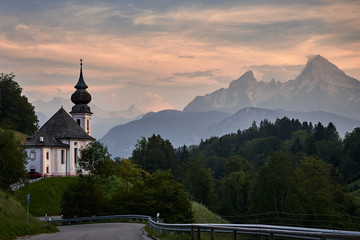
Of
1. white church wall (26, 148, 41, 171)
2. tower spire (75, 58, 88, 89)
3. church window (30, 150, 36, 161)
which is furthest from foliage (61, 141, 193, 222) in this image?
tower spire (75, 58, 88, 89)

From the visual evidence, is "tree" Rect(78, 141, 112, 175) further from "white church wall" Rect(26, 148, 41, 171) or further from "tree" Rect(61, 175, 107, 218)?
"tree" Rect(61, 175, 107, 218)

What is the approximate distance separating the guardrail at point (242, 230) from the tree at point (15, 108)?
193 feet

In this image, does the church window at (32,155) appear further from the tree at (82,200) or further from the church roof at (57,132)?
the tree at (82,200)

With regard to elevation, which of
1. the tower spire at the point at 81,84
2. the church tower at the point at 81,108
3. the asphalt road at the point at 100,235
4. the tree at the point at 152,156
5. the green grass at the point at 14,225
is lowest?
the asphalt road at the point at 100,235

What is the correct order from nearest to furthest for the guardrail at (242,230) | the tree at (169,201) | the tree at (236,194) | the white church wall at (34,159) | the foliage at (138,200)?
the guardrail at (242,230)
the tree at (169,201)
the foliage at (138,200)
the white church wall at (34,159)
the tree at (236,194)

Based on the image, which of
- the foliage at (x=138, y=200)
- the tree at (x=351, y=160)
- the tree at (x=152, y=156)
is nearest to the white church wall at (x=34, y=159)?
the foliage at (x=138, y=200)

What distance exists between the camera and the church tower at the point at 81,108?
10362 centimetres

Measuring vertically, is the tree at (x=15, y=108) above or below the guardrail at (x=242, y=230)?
above

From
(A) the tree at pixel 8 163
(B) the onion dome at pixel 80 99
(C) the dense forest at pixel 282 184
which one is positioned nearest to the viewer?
(A) the tree at pixel 8 163

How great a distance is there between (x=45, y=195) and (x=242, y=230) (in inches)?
2280

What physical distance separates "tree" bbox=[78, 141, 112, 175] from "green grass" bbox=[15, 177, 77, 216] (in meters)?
4.23

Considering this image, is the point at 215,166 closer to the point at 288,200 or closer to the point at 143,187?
the point at 288,200

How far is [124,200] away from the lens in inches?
2192

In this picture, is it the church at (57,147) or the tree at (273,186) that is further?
the church at (57,147)
